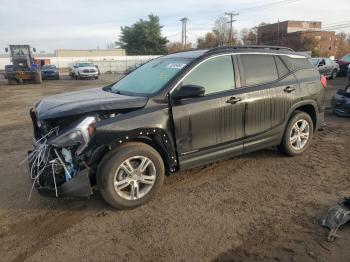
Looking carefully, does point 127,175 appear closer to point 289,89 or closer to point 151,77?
point 151,77

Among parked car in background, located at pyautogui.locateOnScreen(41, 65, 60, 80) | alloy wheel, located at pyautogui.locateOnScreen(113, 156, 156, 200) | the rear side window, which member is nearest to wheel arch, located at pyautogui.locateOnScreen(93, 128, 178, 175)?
alloy wheel, located at pyautogui.locateOnScreen(113, 156, 156, 200)

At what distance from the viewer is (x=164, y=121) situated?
404 centimetres

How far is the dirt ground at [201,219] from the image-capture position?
3125 millimetres

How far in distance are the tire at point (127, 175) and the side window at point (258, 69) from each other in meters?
1.87

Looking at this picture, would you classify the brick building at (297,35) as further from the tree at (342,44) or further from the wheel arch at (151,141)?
the wheel arch at (151,141)

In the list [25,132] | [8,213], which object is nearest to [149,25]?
[25,132]

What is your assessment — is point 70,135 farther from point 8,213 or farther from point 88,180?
point 8,213

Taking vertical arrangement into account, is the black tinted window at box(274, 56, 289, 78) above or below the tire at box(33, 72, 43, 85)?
above

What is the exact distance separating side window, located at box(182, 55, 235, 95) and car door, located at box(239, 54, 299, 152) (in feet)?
0.77

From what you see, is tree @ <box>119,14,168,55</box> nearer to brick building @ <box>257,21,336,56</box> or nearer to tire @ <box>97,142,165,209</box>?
brick building @ <box>257,21,336,56</box>

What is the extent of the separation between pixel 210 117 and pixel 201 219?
1367mm

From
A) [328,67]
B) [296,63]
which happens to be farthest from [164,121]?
[328,67]

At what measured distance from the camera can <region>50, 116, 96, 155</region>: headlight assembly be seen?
3650 millimetres

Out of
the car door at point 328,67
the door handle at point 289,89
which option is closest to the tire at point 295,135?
the door handle at point 289,89
